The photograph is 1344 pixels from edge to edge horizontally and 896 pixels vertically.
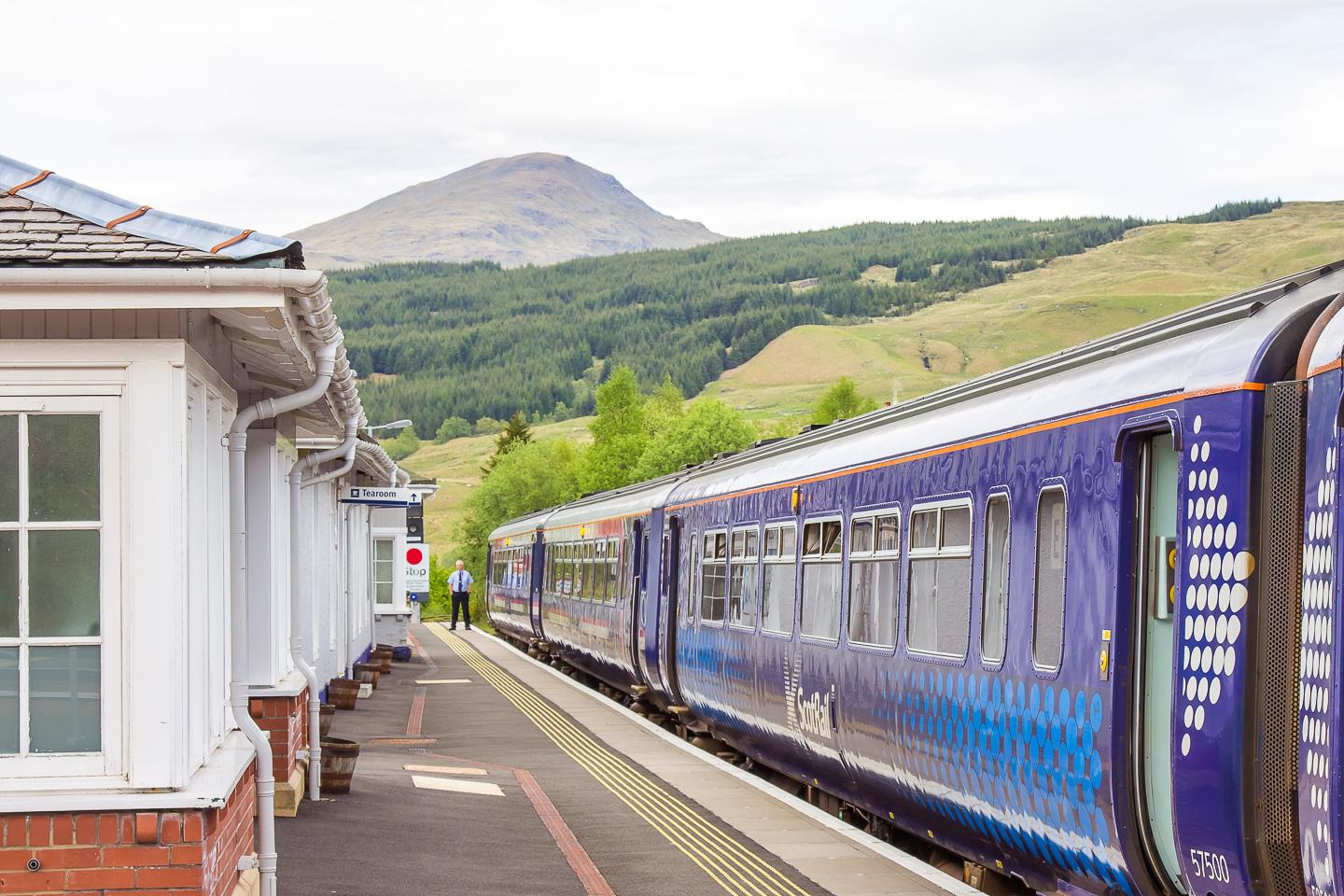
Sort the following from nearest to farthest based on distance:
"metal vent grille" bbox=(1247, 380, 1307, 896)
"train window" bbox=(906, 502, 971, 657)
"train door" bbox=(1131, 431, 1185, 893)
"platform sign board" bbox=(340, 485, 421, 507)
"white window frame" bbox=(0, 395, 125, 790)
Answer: "metal vent grille" bbox=(1247, 380, 1307, 896) < "white window frame" bbox=(0, 395, 125, 790) < "train door" bbox=(1131, 431, 1185, 893) < "train window" bbox=(906, 502, 971, 657) < "platform sign board" bbox=(340, 485, 421, 507)

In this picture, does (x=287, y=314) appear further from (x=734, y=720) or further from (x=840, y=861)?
(x=734, y=720)

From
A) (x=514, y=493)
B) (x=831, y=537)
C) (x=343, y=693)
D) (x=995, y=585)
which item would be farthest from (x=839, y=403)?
(x=995, y=585)

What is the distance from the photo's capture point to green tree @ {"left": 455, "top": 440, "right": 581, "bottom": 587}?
92.2 m

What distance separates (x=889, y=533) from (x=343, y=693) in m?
11.6

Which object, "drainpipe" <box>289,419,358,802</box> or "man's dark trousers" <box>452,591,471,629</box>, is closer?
"drainpipe" <box>289,419,358,802</box>

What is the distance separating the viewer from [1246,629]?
5852 millimetres

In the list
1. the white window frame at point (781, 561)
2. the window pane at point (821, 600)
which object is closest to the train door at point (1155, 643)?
the window pane at point (821, 600)

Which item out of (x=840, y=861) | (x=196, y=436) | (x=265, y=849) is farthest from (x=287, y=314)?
(x=840, y=861)

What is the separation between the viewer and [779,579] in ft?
45.0

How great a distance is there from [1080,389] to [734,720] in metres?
8.41

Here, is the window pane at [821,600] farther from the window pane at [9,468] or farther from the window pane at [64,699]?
the window pane at [9,468]

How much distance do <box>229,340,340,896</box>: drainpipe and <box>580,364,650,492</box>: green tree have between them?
8657cm

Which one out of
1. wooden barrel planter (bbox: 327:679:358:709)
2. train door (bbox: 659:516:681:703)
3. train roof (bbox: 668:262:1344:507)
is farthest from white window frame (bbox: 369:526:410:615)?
train roof (bbox: 668:262:1344:507)

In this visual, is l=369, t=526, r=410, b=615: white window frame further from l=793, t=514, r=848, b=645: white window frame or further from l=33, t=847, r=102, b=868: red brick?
l=33, t=847, r=102, b=868: red brick
